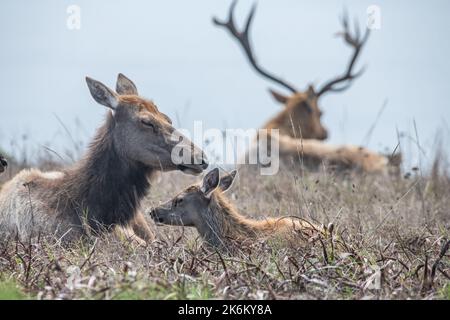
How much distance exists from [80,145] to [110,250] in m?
4.28

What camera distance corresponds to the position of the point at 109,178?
7.14 meters

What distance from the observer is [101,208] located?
23.1 feet

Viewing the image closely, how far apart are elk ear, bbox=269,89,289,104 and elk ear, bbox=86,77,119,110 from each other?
9.86 m

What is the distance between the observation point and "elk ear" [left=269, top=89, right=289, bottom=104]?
16859mm

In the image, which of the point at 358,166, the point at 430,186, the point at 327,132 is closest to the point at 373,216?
Result: the point at 430,186

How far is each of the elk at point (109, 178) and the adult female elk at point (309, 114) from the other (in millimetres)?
7091

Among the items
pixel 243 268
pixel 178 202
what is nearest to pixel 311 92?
pixel 178 202

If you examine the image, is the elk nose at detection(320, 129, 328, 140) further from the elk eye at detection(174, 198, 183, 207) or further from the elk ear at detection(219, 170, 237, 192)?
the elk eye at detection(174, 198, 183, 207)

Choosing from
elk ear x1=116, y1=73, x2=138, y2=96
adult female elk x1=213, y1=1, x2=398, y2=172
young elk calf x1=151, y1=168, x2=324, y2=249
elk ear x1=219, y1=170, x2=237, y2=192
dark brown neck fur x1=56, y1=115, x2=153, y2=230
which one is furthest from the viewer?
adult female elk x1=213, y1=1, x2=398, y2=172

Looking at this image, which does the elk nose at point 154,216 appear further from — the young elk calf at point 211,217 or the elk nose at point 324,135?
the elk nose at point 324,135

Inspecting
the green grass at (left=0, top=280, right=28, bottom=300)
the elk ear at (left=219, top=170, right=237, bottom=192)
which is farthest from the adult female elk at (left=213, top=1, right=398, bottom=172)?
the green grass at (left=0, top=280, right=28, bottom=300)

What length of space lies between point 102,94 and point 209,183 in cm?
108

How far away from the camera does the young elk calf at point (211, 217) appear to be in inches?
271

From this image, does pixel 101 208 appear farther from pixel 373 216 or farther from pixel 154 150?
pixel 373 216
